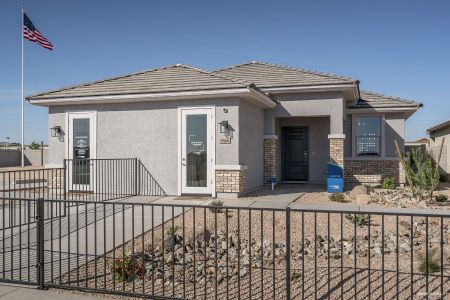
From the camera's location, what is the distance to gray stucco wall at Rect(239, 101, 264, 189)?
12.2 metres

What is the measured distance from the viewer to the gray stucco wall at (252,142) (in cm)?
1217

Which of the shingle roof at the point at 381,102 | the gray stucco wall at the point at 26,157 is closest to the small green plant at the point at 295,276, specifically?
the shingle roof at the point at 381,102

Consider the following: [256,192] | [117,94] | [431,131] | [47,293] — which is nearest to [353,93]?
[256,192]

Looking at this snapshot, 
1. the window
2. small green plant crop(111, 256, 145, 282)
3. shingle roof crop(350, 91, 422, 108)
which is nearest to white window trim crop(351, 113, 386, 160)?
the window

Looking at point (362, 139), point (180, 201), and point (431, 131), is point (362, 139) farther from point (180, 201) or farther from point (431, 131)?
point (431, 131)

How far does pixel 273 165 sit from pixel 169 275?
30.5 ft

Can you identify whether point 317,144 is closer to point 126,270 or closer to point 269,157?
point 269,157

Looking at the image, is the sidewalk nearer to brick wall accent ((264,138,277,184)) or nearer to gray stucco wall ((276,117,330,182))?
brick wall accent ((264,138,277,184))

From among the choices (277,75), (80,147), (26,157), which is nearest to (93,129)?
(80,147)

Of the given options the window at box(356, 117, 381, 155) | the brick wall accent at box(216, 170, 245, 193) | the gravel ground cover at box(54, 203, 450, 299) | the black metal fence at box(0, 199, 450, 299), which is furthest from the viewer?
the window at box(356, 117, 381, 155)

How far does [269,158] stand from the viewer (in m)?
14.8

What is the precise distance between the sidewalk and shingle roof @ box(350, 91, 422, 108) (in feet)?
47.2

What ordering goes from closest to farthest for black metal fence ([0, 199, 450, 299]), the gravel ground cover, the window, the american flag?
black metal fence ([0, 199, 450, 299])
the gravel ground cover
the window
the american flag

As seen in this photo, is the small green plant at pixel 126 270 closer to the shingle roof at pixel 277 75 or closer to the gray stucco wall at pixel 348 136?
the shingle roof at pixel 277 75
